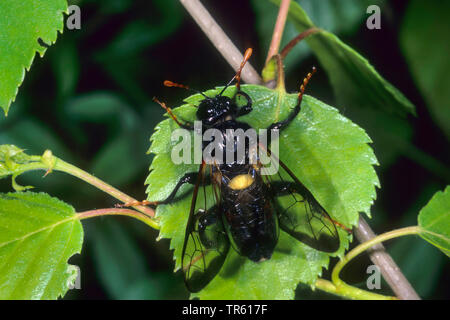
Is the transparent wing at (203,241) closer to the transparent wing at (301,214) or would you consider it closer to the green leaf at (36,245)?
the transparent wing at (301,214)

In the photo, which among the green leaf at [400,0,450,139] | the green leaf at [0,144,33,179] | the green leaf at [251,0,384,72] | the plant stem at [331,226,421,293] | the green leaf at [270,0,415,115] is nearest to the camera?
the green leaf at [0,144,33,179]

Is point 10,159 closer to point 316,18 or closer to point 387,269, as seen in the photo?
point 387,269

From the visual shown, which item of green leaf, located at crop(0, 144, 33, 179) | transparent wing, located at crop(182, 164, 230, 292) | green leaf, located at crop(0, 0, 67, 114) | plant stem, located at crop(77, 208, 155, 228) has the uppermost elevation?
green leaf, located at crop(0, 0, 67, 114)

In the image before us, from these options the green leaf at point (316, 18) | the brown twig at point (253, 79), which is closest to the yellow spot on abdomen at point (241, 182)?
the brown twig at point (253, 79)

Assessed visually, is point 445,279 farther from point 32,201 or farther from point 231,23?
point 32,201

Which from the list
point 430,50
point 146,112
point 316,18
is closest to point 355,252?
point 430,50

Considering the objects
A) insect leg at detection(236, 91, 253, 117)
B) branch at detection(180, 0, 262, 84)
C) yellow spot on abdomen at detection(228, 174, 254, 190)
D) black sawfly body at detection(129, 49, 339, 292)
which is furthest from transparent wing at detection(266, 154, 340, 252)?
branch at detection(180, 0, 262, 84)

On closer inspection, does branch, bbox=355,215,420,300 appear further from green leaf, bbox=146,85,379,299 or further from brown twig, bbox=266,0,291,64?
brown twig, bbox=266,0,291,64
